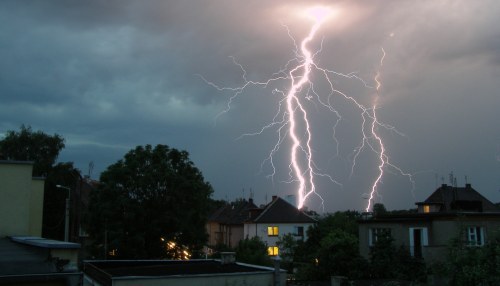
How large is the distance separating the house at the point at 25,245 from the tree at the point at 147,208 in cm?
1086

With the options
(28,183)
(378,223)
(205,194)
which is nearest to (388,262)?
(378,223)

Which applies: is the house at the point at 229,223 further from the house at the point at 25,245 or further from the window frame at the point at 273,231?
the house at the point at 25,245

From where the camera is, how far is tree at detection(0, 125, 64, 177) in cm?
4116

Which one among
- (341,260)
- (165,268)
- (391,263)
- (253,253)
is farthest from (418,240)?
(165,268)

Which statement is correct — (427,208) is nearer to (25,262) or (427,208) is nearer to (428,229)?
(428,229)

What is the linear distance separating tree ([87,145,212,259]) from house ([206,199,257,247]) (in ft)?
84.2

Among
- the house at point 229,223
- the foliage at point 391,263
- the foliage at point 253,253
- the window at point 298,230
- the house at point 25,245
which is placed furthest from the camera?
the house at point 229,223

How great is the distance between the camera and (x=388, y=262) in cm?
2720

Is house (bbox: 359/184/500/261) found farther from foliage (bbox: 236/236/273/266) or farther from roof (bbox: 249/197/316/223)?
roof (bbox: 249/197/316/223)

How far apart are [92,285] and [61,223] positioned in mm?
23896

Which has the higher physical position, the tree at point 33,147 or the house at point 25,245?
the tree at point 33,147

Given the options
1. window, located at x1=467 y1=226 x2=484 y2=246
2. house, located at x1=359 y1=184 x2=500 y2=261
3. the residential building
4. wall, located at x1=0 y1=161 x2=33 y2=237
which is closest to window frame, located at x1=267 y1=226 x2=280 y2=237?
house, located at x1=359 y1=184 x2=500 y2=261

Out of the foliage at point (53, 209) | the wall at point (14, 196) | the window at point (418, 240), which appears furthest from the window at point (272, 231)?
the wall at point (14, 196)

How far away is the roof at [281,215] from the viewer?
55844mm
